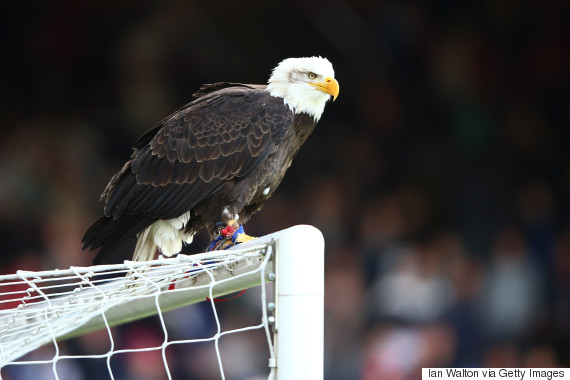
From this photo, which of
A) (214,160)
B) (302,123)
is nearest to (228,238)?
(214,160)

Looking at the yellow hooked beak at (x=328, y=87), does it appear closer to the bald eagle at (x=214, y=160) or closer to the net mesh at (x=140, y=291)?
the bald eagle at (x=214, y=160)

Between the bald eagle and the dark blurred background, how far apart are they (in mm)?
1291

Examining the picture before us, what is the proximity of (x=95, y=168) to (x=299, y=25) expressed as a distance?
4.61 feet

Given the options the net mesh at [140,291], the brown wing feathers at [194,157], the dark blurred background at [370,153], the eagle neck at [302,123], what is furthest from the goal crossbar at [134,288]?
the dark blurred background at [370,153]

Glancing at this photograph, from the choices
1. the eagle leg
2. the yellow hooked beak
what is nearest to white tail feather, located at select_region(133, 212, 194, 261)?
the eagle leg

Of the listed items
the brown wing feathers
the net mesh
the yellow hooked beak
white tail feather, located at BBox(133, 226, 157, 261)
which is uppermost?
the yellow hooked beak

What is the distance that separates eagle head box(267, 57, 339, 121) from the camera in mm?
2584

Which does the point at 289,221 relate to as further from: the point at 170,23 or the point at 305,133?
the point at 305,133

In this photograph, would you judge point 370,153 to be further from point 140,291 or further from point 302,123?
point 140,291

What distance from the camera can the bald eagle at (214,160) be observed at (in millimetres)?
2535

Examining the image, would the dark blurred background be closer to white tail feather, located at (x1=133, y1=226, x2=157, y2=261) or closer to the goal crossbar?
white tail feather, located at (x1=133, y1=226, x2=157, y2=261)

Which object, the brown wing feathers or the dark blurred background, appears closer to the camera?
the brown wing feathers

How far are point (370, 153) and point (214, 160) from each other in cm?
205

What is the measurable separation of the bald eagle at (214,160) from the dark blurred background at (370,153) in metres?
1.29
